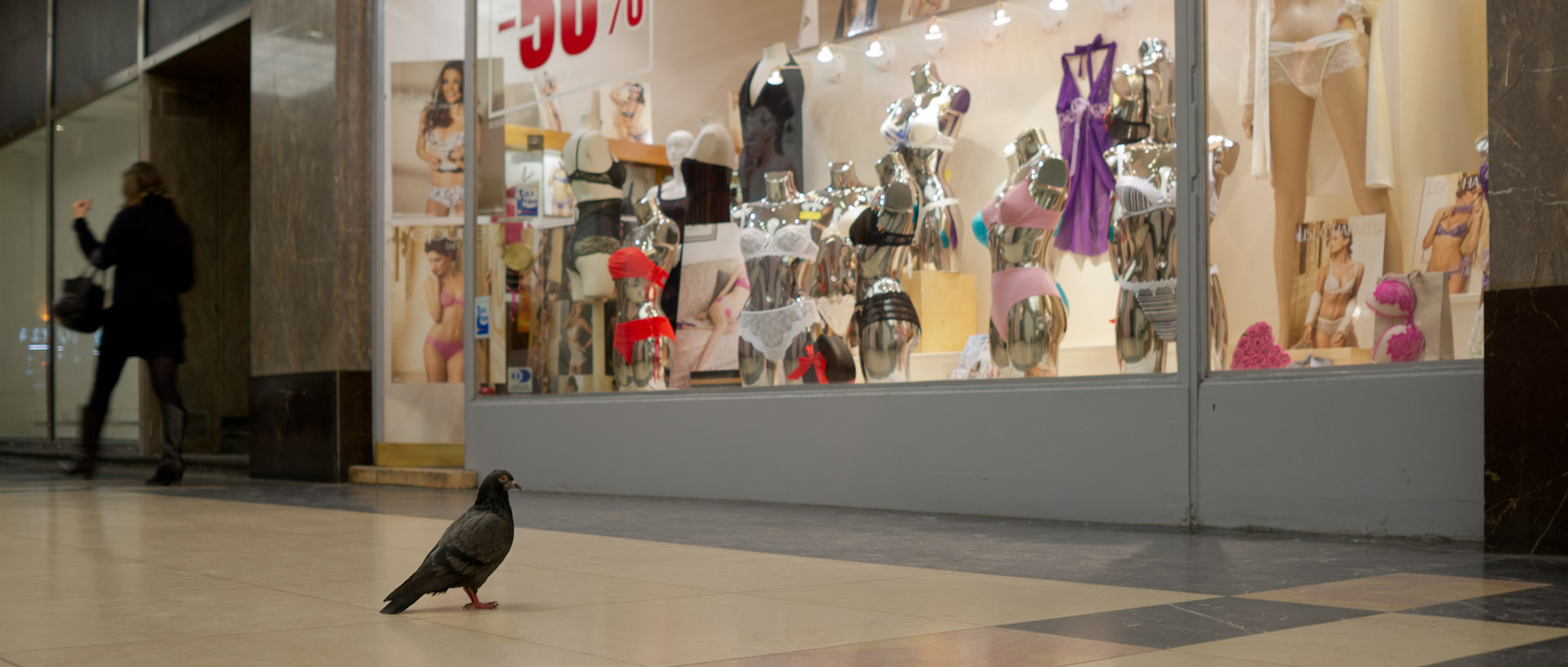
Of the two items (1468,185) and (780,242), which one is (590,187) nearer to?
(780,242)

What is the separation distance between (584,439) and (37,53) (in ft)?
30.6

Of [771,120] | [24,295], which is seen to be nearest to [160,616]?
[771,120]

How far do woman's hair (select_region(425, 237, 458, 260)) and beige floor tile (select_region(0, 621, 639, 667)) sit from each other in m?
5.96

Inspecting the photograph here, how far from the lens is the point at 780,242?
6270mm

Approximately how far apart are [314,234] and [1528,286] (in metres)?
6.64

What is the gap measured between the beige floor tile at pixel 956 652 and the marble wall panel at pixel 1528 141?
2.05m

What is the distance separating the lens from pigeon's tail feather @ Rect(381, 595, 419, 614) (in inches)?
105

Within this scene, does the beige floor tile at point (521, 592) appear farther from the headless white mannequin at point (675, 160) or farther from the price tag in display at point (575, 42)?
the price tag in display at point (575, 42)

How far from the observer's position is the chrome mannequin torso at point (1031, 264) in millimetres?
5074

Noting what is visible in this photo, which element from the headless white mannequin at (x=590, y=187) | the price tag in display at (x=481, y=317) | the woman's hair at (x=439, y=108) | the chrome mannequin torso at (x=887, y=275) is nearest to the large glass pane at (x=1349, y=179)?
the chrome mannequin torso at (x=887, y=275)

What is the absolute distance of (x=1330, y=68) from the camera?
15.2ft

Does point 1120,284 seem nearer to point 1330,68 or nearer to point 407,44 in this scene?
point 1330,68

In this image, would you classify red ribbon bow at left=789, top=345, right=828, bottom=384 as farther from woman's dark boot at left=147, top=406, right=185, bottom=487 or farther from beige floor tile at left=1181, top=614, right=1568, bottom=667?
woman's dark boot at left=147, top=406, right=185, bottom=487

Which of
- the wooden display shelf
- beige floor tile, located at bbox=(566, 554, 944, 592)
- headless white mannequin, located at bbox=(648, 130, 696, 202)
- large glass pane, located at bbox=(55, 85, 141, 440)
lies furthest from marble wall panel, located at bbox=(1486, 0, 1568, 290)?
large glass pane, located at bbox=(55, 85, 141, 440)
